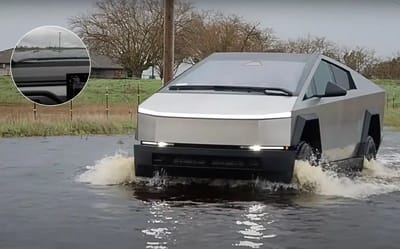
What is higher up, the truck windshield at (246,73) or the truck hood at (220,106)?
the truck windshield at (246,73)

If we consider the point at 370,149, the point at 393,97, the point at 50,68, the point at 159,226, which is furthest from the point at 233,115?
the point at 393,97

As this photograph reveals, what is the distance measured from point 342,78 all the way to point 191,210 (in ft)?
12.2

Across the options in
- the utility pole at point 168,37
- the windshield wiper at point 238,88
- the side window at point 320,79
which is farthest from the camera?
the utility pole at point 168,37

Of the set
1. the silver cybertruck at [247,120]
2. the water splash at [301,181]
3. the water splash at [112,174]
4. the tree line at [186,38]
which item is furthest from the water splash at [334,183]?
the tree line at [186,38]

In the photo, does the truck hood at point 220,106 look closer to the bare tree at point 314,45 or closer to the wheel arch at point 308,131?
the wheel arch at point 308,131

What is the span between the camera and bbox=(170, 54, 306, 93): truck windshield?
364 inches

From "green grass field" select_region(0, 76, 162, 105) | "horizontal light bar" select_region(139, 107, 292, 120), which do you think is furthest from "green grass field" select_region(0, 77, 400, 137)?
"horizontal light bar" select_region(139, 107, 292, 120)

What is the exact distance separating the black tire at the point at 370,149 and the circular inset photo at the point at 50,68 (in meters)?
12.5

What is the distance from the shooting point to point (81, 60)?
22.8 meters

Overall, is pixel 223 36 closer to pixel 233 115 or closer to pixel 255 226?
pixel 233 115

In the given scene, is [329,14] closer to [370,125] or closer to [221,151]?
[370,125]

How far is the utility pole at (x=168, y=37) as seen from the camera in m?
18.4

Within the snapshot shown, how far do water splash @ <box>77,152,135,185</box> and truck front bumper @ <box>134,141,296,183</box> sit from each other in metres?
0.76

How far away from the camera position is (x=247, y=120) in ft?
27.3
